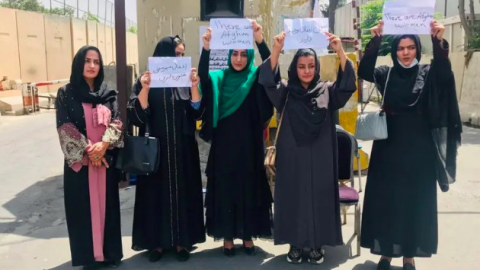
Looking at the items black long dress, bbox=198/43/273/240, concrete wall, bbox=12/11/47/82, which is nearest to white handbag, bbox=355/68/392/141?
black long dress, bbox=198/43/273/240

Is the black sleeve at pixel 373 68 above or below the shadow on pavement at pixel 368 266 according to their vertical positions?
above

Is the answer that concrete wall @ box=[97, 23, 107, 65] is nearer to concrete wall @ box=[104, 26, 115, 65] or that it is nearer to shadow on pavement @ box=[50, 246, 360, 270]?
concrete wall @ box=[104, 26, 115, 65]

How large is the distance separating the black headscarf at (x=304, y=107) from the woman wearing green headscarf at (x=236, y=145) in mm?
261

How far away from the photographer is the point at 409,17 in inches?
129

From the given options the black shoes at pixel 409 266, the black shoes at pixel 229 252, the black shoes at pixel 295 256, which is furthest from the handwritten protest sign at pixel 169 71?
the black shoes at pixel 409 266

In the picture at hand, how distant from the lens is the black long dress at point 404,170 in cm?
340

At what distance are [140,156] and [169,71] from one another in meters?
0.63

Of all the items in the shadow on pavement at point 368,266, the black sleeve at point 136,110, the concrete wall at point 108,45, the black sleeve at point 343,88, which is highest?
the concrete wall at point 108,45

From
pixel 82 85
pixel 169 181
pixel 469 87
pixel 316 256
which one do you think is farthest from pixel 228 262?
pixel 469 87

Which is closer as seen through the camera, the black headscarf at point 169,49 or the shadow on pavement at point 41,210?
the black headscarf at point 169,49

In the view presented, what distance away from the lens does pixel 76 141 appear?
137 inches

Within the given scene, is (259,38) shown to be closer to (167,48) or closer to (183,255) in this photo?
(167,48)

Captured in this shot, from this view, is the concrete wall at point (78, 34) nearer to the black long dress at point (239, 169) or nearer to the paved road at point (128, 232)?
the paved road at point (128, 232)

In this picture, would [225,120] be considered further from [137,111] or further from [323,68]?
[323,68]
